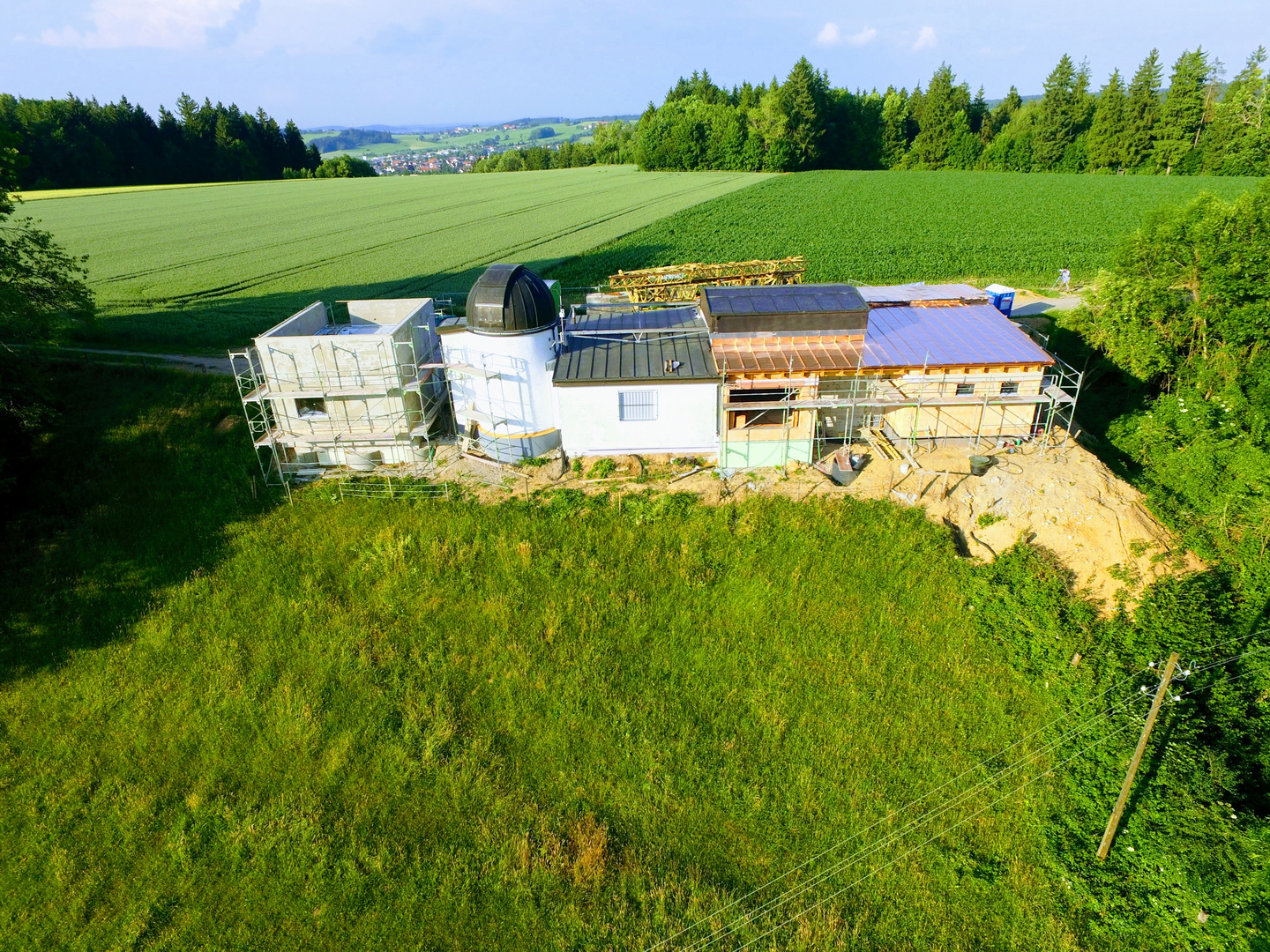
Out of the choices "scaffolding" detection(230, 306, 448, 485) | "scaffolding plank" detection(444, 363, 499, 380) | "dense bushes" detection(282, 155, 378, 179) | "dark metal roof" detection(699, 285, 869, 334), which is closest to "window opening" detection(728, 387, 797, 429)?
"dark metal roof" detection(699, 285, 869, 334)

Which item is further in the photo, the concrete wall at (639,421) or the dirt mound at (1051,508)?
the concrete wall at (639,421)

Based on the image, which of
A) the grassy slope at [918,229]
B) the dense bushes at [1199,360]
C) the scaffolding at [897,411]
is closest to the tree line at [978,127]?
the grassy slope at [918,229]

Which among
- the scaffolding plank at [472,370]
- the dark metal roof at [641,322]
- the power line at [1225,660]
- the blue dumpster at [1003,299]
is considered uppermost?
the dark metal roof at [641,322]

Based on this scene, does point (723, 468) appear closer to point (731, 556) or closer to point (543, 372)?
point (731, 556)

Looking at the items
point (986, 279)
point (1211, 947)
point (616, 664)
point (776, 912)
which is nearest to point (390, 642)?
point (616, 664)

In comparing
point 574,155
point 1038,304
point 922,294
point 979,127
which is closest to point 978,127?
point 979,127

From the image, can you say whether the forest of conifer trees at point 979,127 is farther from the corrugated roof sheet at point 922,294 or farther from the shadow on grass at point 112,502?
the shadow on grass at point 112,502

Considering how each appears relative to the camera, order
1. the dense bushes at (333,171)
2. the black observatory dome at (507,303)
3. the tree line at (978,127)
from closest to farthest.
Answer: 1. the black observatory dome at (507,303)
2. the tree line at (978,127)
3. the dense bushes at (333,171)
